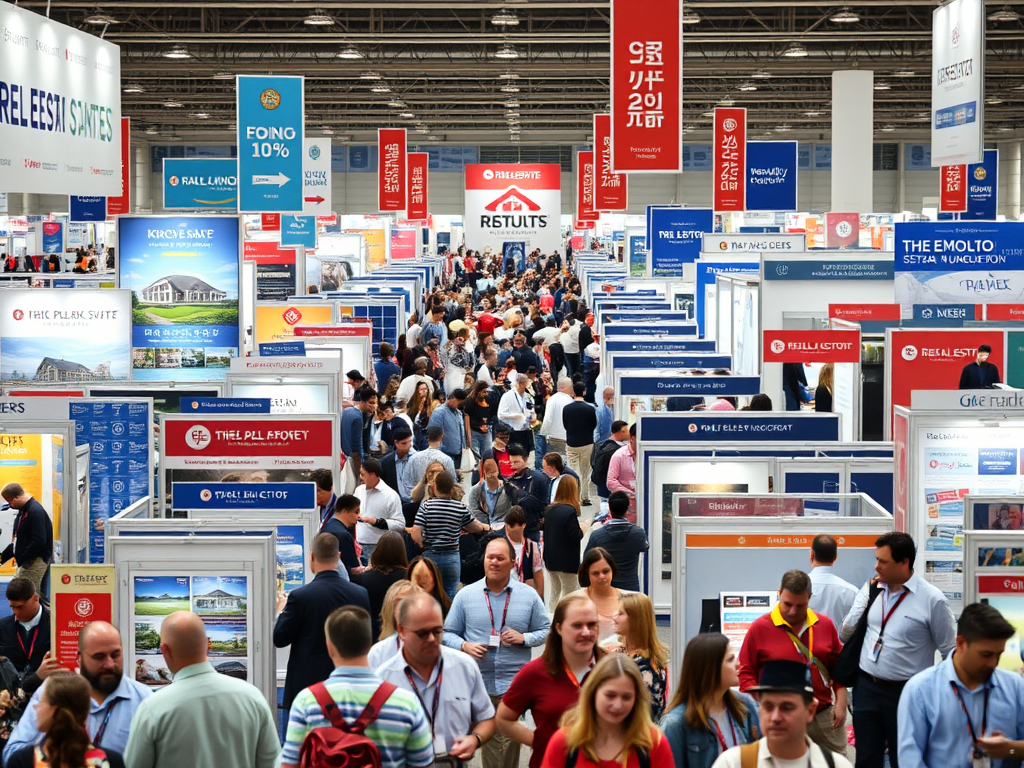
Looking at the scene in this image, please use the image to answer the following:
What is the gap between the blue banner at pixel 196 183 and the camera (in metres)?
19.6

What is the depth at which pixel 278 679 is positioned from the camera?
6746mm

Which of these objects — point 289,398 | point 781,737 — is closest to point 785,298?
point 289,398

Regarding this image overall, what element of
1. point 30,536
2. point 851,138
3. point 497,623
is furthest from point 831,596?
point 851,138

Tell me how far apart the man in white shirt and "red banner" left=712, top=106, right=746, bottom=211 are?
51.2ft

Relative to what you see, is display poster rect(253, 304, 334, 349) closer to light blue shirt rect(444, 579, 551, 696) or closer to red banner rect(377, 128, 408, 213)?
light blue shirt rect(444, 579, 551, 696)

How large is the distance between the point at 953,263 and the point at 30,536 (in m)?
8.50

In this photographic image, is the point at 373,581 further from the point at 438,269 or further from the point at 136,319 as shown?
the point at 438,269

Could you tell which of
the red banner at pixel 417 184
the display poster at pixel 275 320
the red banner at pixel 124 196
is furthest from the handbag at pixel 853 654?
the red banner at pixel 417 184

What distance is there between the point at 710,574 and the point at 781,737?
3032 millimetres

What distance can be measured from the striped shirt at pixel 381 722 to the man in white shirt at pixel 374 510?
4.56 metres

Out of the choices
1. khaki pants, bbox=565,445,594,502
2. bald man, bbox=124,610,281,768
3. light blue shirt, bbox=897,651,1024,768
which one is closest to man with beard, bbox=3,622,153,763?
bald man, bbox=124,610,281,768

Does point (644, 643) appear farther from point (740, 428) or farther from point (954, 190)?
point (954, 190)

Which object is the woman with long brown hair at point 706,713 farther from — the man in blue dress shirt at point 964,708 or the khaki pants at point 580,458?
the khaki pants at point 580,458

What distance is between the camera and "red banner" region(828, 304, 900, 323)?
542 inches
